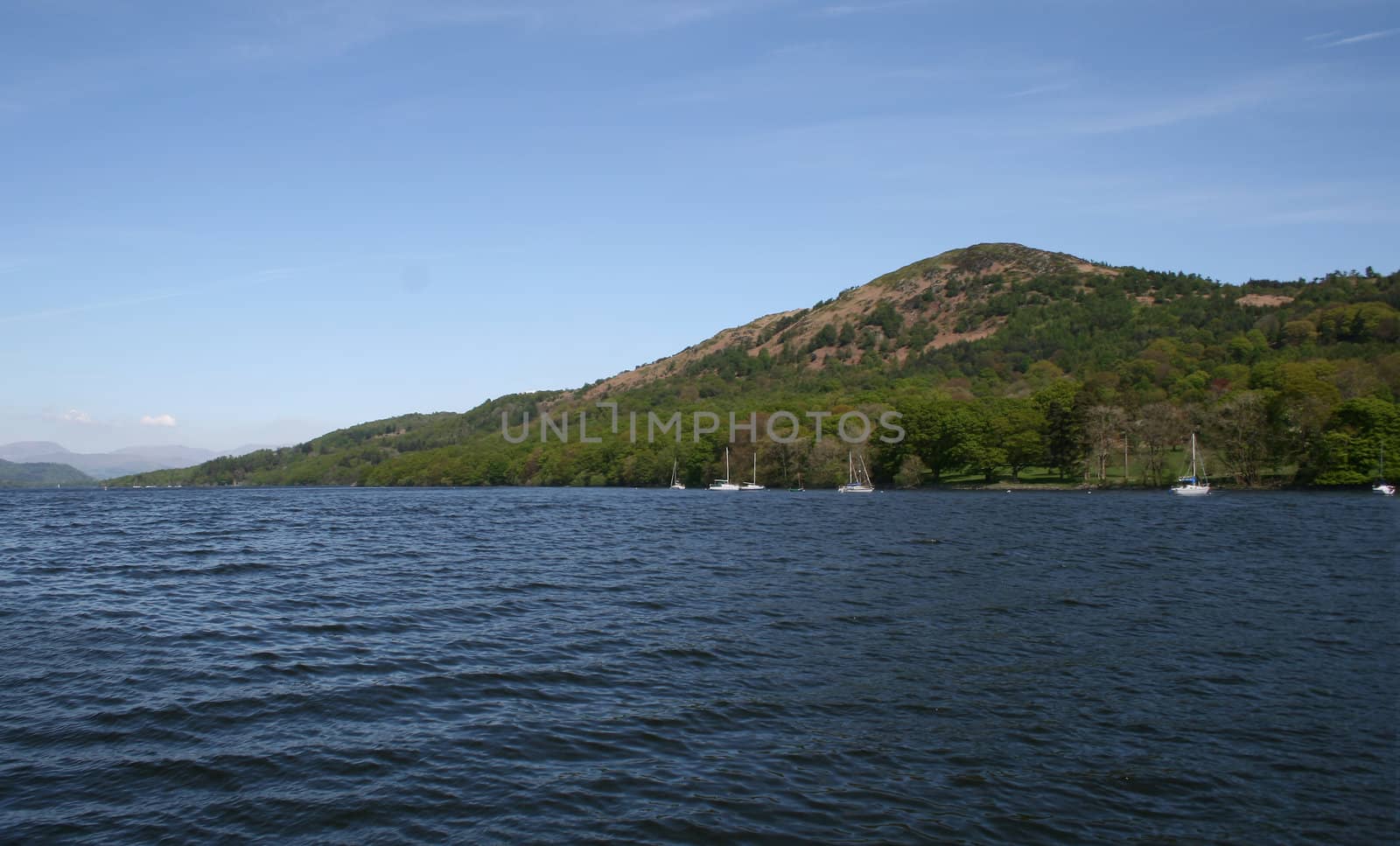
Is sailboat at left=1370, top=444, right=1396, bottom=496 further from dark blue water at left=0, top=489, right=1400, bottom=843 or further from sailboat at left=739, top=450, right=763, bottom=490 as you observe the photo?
sailboat at left=739, top=450, right=763, bottom=490

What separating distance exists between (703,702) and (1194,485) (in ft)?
391

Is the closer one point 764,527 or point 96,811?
point 96,811

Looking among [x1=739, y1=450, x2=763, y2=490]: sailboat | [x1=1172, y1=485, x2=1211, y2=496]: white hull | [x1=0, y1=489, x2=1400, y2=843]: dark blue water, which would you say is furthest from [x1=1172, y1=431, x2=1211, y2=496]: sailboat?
[x1=0, y1=489, x2=1400, y2=843]: dark blue water

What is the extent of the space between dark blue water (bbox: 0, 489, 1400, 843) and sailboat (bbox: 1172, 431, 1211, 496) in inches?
3170

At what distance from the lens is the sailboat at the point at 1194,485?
112 meters

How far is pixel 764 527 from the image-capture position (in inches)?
2571

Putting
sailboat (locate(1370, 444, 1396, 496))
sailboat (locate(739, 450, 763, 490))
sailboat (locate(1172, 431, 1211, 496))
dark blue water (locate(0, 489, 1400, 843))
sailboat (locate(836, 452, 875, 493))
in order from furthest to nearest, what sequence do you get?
1. sailboat (locate(739, 450, 763, 490))
2. sailboat (locate(836, 452, 875, 493))
3. sailboat (locate(1172, 431, 1211, 496))
4. sailboat (locate(1370, 444, 1396, 496))
5. dark blue water (locate(0, 489, 1400, 843))

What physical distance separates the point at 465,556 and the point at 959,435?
401 ft

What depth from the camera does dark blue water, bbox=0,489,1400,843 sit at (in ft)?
40.7

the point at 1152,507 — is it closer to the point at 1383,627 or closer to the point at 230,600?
the point at 1383,627

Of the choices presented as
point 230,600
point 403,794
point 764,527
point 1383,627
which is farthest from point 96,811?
point 764,527

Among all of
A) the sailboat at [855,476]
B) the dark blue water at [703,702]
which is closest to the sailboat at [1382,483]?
the sailboat at [855,476]

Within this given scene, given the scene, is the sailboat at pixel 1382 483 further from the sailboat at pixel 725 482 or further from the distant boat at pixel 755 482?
the sailboat at pixel 725 482

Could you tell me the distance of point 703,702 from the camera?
58.6 feet
